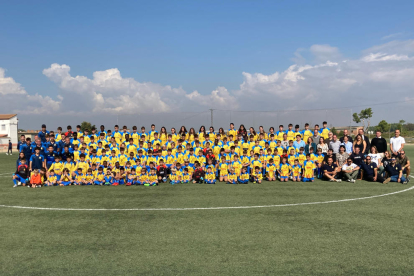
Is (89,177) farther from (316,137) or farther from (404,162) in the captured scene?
(404,162)

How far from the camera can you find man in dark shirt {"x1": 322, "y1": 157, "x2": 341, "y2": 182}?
1120 cm

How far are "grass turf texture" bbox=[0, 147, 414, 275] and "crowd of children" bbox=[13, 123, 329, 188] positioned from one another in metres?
2.55

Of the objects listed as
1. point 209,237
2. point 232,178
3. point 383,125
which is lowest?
point 209,237

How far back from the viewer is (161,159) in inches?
444

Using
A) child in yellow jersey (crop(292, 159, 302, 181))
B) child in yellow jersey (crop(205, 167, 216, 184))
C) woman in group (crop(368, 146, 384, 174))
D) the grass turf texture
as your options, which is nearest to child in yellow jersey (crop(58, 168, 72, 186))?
the grass turf texture

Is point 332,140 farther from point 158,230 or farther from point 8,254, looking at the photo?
point 8,254

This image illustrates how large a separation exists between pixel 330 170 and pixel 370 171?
1.38m

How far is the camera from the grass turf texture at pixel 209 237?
3.87 metres

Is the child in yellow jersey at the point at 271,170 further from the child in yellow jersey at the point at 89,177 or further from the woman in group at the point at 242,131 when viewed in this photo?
the child in yellow jersey at the point at 89,177

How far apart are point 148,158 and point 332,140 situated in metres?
7.50

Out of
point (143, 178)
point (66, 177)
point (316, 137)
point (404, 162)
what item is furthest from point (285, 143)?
point (66, 177)

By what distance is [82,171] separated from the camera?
35.7 ft

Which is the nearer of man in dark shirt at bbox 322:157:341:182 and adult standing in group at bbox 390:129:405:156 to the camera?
man in dark shirt at bbox 322:157:341:182

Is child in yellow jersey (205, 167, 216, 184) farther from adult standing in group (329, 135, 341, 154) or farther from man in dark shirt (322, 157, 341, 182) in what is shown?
adult standing in group (329, 135, 341, 154)
